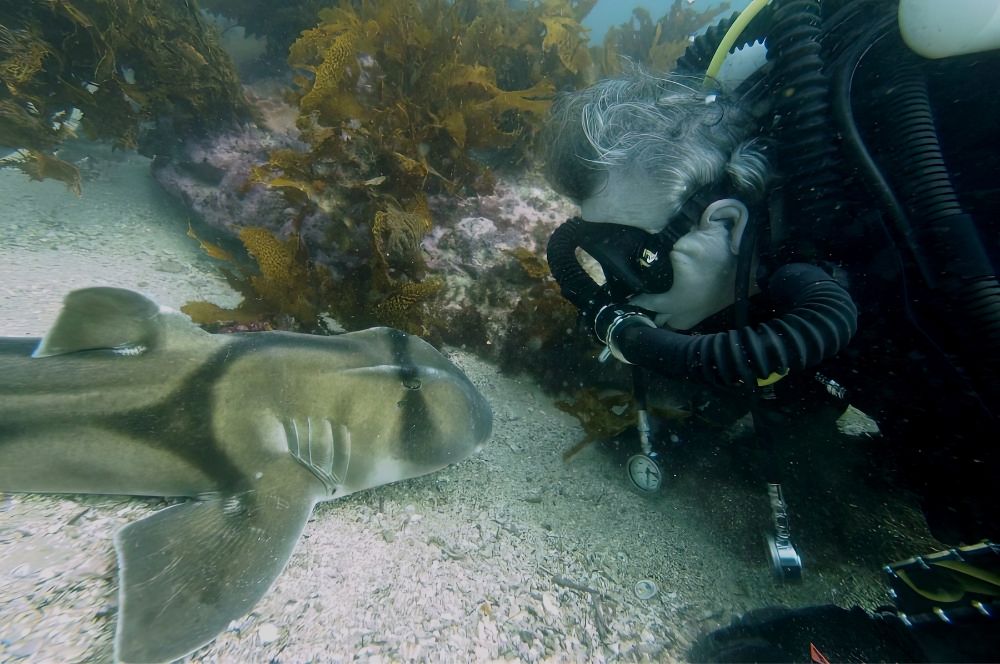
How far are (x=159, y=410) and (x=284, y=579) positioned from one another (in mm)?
1076

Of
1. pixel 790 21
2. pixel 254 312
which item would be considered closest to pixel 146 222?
pixel 254 312

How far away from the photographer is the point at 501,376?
4344 mm

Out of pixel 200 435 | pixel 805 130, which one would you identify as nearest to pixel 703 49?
pixel 805 130

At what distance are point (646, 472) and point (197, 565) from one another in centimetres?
280

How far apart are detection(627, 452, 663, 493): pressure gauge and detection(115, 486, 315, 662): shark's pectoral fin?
2.26 meters

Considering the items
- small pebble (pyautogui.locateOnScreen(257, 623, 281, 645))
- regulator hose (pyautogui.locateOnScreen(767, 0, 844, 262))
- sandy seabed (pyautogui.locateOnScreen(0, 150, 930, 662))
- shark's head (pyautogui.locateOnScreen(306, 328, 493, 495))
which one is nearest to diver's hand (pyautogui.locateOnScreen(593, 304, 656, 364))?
regulator hose (pyautogui.locateOnScreen(767, 0, 844, 262))

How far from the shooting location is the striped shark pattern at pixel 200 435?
1.99 metres

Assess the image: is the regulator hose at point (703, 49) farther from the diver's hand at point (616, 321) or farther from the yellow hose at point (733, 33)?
the diver's hand at point (616, 321)

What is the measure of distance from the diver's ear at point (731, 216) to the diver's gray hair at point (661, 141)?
8 cm

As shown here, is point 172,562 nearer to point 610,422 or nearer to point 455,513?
point 455,513

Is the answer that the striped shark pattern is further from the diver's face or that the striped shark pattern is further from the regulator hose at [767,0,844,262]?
the regulator hose at [767,0,844,262]

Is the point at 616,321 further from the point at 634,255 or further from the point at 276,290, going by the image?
the point at 276,290

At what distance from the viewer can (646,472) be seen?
336 centimetres

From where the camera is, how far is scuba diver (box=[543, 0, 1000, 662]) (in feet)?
6.69
